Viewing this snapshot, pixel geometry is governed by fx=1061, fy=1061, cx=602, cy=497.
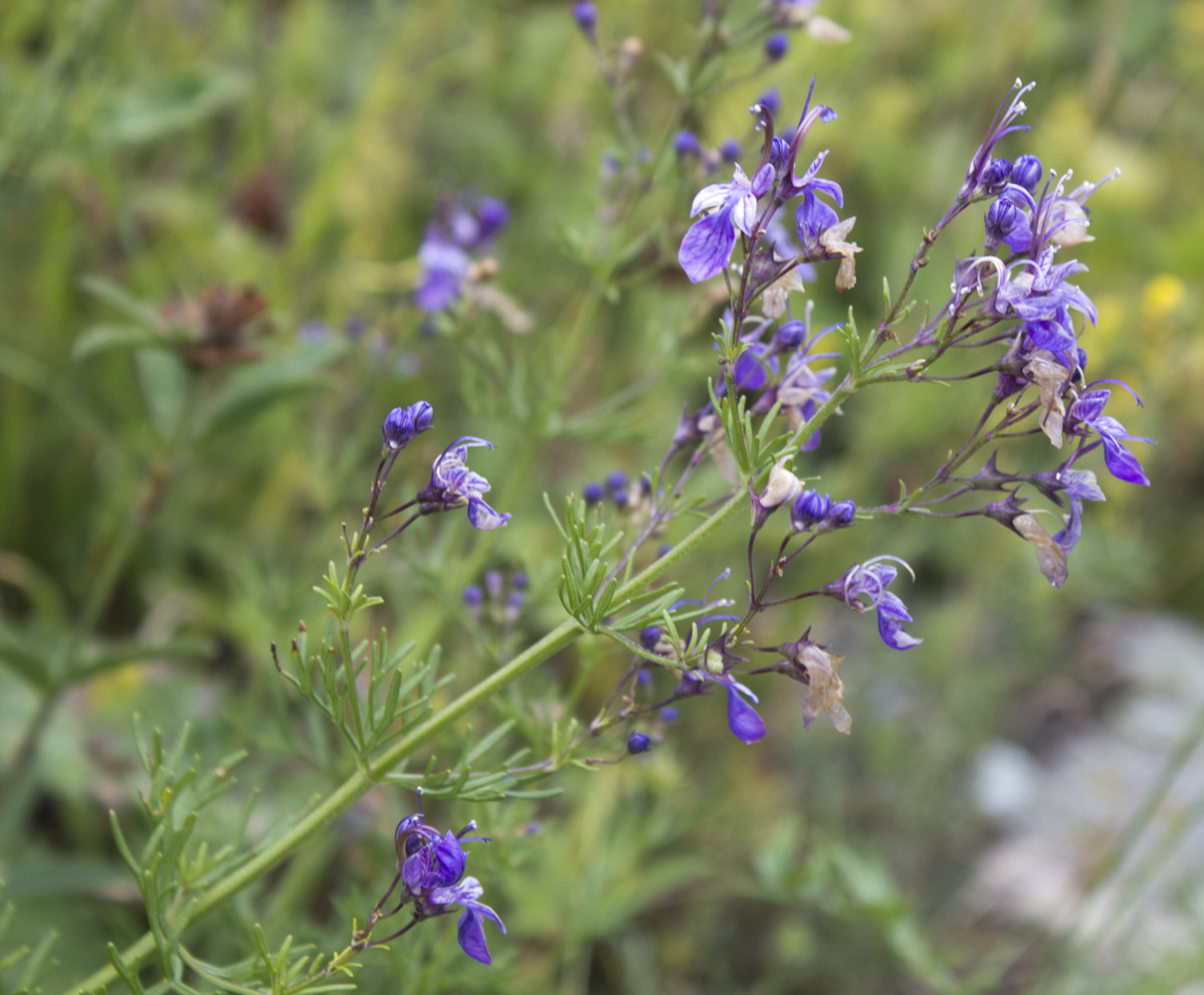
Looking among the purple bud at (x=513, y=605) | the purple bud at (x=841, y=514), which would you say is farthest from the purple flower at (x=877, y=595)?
the purple bud at (x=513, y=605)

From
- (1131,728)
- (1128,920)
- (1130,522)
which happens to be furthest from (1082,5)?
(1128,920)

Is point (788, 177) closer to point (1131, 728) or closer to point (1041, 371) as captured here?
point (1041, 371)

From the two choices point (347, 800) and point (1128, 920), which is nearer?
point (347, 800)

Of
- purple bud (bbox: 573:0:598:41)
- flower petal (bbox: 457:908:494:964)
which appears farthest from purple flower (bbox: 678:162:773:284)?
purple bud (bbox: 573:0:598:41)

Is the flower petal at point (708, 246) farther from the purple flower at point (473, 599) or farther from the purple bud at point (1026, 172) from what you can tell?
the purple flower at point (473, 599)

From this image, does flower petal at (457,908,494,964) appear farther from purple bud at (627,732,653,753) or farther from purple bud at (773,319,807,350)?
purple bud at (773,319,807,350)

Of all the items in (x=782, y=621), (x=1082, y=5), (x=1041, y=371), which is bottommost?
(x=782, y=621)

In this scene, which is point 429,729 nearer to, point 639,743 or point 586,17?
point 639,743
